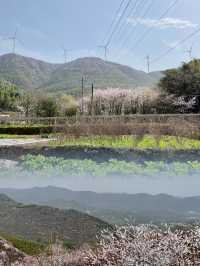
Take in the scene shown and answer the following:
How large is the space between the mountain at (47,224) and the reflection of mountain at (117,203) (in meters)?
0.52

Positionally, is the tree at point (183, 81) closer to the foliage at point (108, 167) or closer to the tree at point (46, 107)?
the tree at point (46, 107)

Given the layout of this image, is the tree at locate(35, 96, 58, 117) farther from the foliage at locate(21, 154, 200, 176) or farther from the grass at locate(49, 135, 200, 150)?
the foliage at locate(21, 154, 200, 176)

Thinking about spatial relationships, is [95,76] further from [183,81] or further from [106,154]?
[106,154]

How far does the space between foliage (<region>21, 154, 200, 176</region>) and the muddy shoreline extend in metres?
0.56

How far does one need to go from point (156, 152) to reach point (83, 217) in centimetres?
654

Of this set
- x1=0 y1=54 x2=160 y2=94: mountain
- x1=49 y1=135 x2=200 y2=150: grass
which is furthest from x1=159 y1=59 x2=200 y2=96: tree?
x1=0 y1=54 x2=160 y2=94: mountain

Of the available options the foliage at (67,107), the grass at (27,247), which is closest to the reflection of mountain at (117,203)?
the grass at (27,247)

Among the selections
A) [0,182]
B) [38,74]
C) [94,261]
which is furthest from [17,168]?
[38,74]

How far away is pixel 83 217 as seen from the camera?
531 centimetres

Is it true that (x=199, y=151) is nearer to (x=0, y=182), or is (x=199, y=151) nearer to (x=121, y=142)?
(x=121, y=142)

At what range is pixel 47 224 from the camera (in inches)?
196

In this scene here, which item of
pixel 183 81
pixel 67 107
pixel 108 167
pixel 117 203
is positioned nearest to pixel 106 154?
pixel 108 167

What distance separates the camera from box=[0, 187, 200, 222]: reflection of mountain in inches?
226

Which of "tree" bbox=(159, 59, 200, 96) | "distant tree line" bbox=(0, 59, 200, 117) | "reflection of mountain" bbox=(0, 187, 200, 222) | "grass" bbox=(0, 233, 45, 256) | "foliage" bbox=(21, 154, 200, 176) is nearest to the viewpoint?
"grass" bbox=(0, 233, 45, 256)
